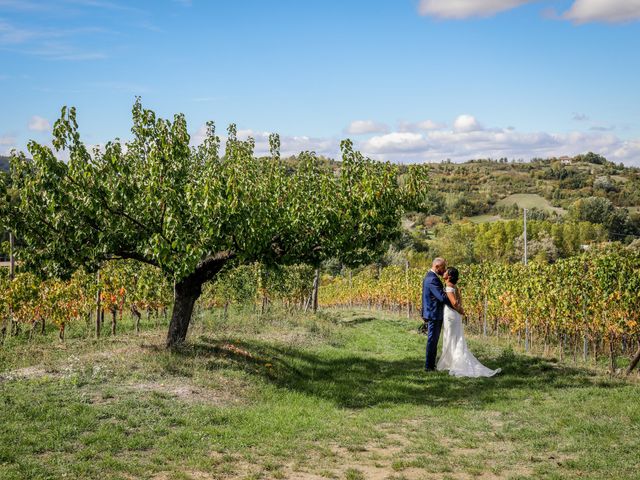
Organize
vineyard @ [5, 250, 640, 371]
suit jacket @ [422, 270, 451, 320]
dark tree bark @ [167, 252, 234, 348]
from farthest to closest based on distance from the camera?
vineyard @ [5, 250, 640, 371] → dark tree bark @ [167, 252, 234, 348] → suit jacket @ [422, 270, 451, 320]

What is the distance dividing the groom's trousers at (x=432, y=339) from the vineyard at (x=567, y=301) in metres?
4.09

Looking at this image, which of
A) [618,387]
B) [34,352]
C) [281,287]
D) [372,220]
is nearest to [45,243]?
[34,352]

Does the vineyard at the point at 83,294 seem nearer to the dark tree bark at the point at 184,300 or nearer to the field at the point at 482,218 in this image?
the dark tree bark at the point at 184,300

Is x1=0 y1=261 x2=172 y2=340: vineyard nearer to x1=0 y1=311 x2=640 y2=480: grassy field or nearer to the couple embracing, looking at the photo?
x1=0 y1=311 x2=640 y2=480: grassy field

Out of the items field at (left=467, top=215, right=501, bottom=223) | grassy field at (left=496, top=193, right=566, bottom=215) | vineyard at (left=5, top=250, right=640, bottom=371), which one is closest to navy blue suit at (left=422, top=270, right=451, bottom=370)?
vineyard at (left=5, top=250, right=640, bottom=371)

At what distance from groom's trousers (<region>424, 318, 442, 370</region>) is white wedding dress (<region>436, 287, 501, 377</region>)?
0.17 m

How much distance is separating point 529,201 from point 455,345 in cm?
9189

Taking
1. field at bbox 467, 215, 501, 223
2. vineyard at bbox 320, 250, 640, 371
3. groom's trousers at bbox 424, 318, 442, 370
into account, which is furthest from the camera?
field at bbox 467, 215, 501, 223

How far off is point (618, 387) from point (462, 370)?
2840 millimetres

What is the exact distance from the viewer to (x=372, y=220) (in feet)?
38.3

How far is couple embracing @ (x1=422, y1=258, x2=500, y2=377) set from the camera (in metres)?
12.1

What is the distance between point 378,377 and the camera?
1247 cm

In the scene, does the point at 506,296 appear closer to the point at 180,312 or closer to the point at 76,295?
the point at 180,312

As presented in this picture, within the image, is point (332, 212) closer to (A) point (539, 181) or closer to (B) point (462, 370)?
(B) point (462, 370)
